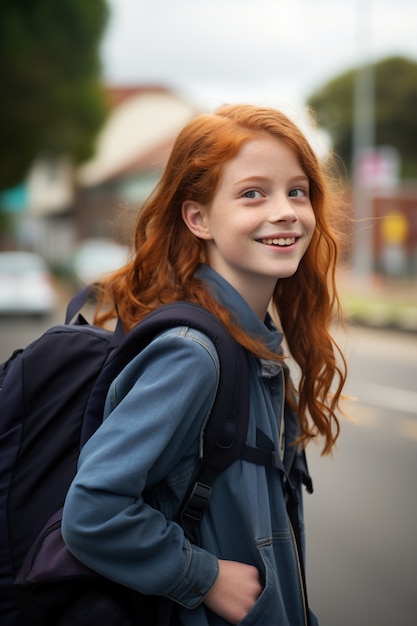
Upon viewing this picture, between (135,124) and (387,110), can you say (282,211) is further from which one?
(135,124)

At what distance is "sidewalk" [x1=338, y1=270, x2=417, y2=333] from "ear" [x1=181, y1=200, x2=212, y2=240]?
853cm

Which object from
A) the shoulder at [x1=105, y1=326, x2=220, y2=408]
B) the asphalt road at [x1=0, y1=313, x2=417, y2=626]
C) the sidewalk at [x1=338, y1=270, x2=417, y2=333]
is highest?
the shoulder at [x1=105, y1=326, x2=220, y2=408]

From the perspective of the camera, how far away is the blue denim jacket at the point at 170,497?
148 cm

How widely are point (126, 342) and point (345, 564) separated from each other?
10.3ft

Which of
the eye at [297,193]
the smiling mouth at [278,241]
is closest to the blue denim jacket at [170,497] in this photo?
the smiling mouth at [278,241]

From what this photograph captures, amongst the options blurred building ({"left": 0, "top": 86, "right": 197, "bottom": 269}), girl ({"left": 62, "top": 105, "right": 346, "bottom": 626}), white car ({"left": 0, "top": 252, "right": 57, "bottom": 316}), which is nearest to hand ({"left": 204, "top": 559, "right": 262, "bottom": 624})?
girl ({"left": 62, "top": 105, "right": 346, "bottom": 626})

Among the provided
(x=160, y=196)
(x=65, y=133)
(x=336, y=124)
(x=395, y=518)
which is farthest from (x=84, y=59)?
(x=160, y=196)

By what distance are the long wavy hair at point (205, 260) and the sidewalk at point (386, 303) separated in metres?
Answer: 8.29

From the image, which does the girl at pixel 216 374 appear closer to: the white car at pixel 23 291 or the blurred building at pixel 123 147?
the white car at pixel 23 291

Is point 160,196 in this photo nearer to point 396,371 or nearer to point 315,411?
point 315,411

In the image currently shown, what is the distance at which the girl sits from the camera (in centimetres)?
150

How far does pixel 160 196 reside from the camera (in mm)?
1867

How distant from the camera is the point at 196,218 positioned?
71.6 inches

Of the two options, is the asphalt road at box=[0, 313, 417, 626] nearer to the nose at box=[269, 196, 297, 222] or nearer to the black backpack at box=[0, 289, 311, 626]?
the nose at box=[269, 196, 297, 222]
